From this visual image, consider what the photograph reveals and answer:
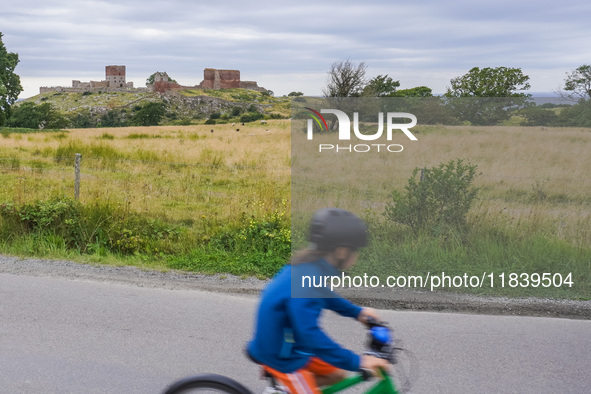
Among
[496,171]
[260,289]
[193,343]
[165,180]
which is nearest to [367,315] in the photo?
[193,343]

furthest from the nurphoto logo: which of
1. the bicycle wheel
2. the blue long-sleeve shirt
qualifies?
the bicycle wheel

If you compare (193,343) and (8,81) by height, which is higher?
(8,81)

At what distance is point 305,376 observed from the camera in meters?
2.76

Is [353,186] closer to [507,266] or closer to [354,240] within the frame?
[507,266]

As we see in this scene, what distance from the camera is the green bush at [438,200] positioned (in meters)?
8.35

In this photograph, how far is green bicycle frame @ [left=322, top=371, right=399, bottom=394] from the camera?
9.32 ft

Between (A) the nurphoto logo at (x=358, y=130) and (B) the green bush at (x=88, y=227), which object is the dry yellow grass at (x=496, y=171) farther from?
(B) the green bush at (x=88, y=227)

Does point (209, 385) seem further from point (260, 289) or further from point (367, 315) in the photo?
point (260, 289)

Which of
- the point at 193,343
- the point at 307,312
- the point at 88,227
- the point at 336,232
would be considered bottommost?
the point at 193,343

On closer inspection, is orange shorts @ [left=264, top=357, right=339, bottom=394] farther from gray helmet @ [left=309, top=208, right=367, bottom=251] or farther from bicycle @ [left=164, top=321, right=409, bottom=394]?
gray helmet @ [left=309, top=208, right=367, bottom=251]

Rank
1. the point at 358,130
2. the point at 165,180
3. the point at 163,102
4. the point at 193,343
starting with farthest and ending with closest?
the point at 163,102, the point at 165,180, the point at 358,130, the point at 193,343

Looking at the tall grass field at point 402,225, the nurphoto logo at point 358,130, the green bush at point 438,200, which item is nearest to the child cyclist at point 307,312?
the tall grass field at point 402,225

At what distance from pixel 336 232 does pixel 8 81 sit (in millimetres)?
63553

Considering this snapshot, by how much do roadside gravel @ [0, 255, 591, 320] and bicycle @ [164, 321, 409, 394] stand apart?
364cm
